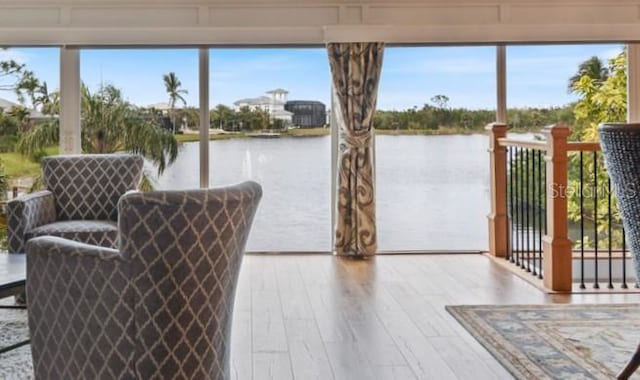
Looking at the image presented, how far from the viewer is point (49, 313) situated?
6.44 feet

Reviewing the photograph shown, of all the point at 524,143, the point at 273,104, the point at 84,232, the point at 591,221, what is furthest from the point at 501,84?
the point at 84,232

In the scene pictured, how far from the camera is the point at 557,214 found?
4.17 m

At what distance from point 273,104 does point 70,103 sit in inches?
74.8

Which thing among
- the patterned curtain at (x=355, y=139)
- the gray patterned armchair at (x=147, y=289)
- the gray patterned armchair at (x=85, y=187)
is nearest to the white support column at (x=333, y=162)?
the patterned curtain at (x=355, y=139)

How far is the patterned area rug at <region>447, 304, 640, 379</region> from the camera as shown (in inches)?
108

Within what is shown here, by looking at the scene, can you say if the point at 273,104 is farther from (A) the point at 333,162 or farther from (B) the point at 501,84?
(B) the point at 501,84

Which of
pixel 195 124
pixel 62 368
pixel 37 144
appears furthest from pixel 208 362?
pixel 37 144

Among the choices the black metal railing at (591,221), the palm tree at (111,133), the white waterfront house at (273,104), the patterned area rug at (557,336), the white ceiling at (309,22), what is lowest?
the patterned area rug at (557,336)

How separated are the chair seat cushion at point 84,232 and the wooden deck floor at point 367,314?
0.96 metres

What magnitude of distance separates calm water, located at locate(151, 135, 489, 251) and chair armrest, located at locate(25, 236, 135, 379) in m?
3.68

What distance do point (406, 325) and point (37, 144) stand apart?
13.3 feet

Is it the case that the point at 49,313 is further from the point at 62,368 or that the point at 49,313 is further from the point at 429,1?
the point at 429,1

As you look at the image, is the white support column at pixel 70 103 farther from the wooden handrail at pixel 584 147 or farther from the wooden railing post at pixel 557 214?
the wooden handrail at pixel 584 147

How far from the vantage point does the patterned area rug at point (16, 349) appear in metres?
2.66
